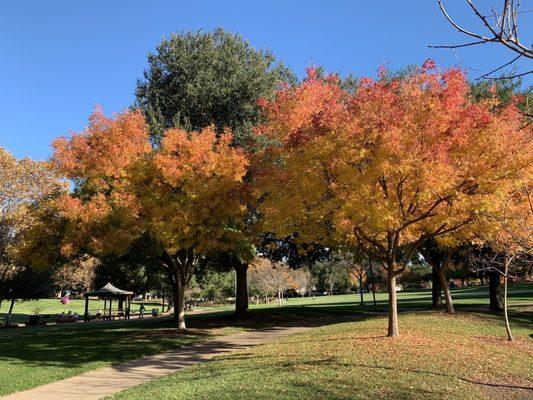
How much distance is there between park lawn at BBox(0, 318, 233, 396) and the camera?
11602 mm

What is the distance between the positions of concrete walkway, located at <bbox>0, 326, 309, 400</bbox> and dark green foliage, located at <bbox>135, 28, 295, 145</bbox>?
12.1 meters

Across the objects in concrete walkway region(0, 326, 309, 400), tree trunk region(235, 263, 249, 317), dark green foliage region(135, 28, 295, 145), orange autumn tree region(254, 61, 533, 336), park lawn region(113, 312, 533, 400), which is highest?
dark green foliage region(135, 28, 295, 145)

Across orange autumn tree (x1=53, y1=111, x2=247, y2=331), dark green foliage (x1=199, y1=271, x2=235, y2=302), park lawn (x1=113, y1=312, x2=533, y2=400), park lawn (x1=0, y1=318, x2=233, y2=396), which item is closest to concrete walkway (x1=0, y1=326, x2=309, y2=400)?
park lawn (x1=0, y1=318, x2=233, y2=396)

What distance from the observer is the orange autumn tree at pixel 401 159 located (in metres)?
12.5

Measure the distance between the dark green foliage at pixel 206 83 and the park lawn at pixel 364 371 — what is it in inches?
557

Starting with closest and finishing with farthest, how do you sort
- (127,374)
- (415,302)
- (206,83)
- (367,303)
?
(127,374)
(206,83)
(415,302)
(367,303)

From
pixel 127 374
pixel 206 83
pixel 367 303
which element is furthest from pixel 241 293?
pixel 367 303

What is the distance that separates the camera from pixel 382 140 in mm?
12352

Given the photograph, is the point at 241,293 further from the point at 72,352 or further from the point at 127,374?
the point at 127,374

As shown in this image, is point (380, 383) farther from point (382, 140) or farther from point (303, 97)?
point (303, 97)

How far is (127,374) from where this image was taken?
11.9m

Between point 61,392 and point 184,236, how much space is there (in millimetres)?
8267

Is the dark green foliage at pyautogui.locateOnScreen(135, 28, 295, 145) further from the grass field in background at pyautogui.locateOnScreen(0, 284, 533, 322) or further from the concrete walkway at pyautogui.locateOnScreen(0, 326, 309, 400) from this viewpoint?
the grass field in background at pyautogui.locateOnScreen(0, 284, 533, 322)

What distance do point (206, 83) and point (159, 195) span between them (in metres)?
9.69
